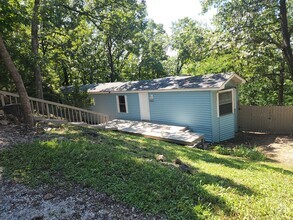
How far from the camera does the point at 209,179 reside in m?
3.83

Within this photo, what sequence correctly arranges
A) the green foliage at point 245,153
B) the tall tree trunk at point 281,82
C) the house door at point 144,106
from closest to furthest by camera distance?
the green foliage at point 245,153, the house door at point 144,106, the tall tree trunk at point 281,82

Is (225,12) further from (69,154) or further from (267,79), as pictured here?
(69,154)

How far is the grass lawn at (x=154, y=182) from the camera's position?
9.20 feet

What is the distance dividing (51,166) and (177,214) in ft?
7.87

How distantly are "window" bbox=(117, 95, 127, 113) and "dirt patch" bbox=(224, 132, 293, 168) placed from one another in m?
6.29

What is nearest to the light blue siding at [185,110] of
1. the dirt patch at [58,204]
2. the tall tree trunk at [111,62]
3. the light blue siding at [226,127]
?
the light blue siding at [226,127]

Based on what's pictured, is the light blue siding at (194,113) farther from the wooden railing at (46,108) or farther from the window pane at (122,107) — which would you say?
the wooden railing at (46,108)

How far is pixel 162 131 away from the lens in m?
10.1

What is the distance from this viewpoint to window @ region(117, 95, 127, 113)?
13.4 m

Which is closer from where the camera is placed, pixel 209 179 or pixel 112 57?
pixel 209 179

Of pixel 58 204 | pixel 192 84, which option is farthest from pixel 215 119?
pixel 58 204

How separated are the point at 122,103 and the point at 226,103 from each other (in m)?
6.15

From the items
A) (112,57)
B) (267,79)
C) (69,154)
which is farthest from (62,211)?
(112,57)

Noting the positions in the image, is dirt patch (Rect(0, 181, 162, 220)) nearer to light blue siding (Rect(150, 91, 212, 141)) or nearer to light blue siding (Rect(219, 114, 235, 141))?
light blue siding (Rect(150, 91, 212, 141))
